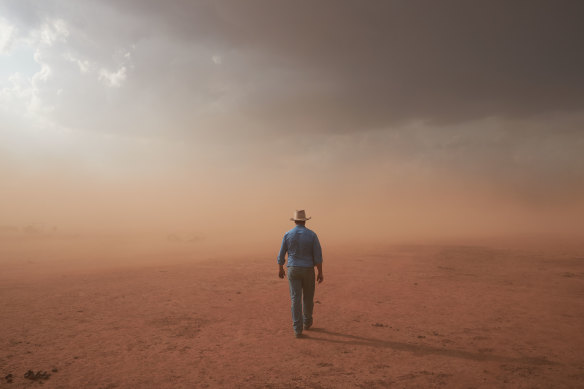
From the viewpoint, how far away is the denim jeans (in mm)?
6867

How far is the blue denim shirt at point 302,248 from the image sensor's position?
7.13 metres

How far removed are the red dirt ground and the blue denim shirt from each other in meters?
1.51

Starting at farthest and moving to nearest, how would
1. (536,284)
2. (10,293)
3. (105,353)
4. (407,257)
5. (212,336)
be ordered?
1. (407,257)
2. (536,284)
3. (10,293)
4. (212,336)
5. (105,353)

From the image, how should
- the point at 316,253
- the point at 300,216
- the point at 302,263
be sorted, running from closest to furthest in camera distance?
1. the point at 302,263
2. the point at 316,253
3. the point at 300,216

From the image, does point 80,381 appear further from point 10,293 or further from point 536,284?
point 536,284

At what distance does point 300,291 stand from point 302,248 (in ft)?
3.01

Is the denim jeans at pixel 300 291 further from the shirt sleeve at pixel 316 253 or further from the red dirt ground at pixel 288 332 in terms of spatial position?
the red dirt ground at pixel 288 332

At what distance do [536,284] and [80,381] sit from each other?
1409cm

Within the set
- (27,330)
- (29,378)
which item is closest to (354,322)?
(29,378)

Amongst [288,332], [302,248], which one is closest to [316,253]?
[302,248]

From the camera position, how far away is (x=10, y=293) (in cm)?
1084

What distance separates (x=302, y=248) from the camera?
714 centimetres

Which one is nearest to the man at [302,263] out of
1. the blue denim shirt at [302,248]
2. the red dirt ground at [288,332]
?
the blue denim shirt at [302,248]

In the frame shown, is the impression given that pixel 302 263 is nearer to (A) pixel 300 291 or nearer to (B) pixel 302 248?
(B) pixel 302 248
